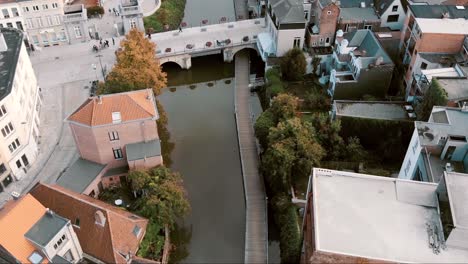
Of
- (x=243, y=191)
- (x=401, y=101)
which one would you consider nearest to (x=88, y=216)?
(x=243, y=191)

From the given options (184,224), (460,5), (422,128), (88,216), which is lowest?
(184,224)

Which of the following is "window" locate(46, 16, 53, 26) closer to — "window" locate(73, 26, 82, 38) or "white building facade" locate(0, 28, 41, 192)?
"window" locate(73, 26, 82, 38)

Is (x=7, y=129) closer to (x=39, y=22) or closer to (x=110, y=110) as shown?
(x=110, y=110)

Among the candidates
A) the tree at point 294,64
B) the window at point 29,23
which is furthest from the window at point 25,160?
the tree at point 294,64

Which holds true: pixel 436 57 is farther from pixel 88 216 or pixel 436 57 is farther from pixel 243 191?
pixel 88 216

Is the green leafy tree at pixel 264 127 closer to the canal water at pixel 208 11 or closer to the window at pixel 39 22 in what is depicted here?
the canal water at pixel 208 11

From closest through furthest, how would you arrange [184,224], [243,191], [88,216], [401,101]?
[88,216]
[184,224]
[243,191]
[401,101]

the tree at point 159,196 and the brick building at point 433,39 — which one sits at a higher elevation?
the brick building at point 433,39

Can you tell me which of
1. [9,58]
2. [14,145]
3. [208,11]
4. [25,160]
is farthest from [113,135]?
[208,11]
